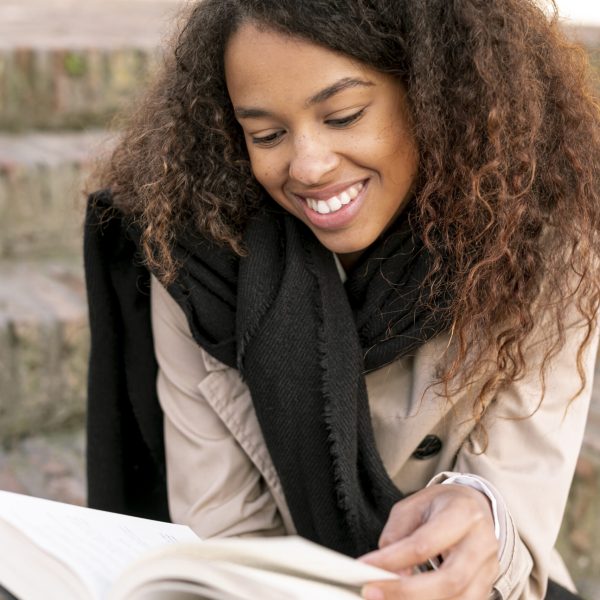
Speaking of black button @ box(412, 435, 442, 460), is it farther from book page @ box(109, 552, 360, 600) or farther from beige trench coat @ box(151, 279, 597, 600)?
book page @ box(109, 552, 360, 600)

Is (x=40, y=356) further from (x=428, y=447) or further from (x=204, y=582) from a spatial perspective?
(x=204, y=582)

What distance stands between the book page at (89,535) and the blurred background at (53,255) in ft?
3.42

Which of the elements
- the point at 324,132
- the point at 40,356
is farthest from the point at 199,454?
the point at 40,356

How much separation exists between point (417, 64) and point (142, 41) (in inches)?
→ 79.4

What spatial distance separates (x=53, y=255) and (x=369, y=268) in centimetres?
154

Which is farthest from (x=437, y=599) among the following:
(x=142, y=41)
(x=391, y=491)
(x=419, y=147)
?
(x=142, y=41)

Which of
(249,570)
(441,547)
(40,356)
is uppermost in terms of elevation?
(249,570)

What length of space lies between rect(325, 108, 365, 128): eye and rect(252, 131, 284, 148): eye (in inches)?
3.1

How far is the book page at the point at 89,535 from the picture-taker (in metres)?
1.00

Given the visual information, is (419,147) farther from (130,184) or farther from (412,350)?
(130,184)

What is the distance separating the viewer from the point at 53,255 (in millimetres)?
2795

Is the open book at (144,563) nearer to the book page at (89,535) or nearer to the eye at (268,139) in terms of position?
the book page at (89,535)

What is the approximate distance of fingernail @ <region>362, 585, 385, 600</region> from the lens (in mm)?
961

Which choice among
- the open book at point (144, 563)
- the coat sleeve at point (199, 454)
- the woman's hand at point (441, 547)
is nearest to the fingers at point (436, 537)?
the woman's hand at point (441, 547)
